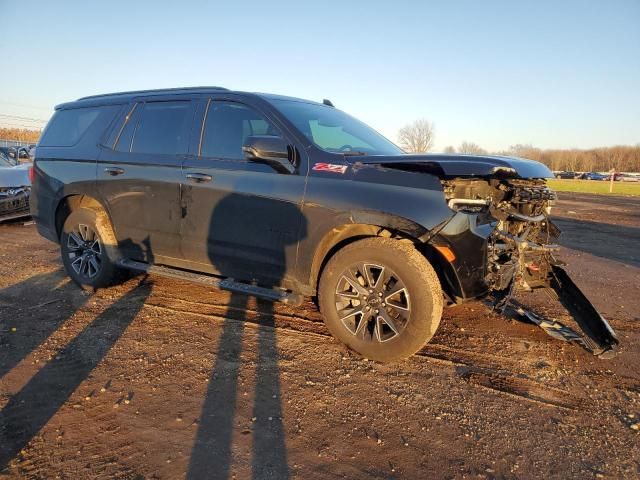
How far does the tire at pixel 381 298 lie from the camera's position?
323cm

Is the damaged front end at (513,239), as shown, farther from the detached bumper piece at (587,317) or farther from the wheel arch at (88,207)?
the wheel arch at (88,207)

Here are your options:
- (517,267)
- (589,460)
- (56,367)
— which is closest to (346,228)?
(517,267)

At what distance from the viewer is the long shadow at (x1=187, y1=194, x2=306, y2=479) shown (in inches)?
92.3

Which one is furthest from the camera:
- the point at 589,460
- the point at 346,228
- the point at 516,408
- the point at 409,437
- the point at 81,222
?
the point at 81,222

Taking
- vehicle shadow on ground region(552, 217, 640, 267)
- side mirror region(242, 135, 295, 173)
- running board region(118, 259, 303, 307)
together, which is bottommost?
vehicle shadow on ground region(552, 217, 640, 267)

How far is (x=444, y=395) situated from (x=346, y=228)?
1.39 m

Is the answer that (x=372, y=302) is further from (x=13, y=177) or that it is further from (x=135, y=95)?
(x=13, y=177)

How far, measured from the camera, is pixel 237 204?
386 centimetres

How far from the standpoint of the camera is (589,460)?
7.86ft

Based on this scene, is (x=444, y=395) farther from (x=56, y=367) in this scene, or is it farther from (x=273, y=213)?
(x=56, y=367)

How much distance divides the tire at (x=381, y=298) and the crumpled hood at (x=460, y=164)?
0.58 meters

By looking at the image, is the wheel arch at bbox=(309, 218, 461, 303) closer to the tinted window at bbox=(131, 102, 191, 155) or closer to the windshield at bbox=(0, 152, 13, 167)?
the tinted window at bbox=(131, 102, 191, 155)

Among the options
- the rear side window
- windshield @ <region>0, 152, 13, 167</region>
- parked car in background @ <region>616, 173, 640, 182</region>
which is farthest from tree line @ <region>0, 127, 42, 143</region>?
parked car in background @ <region>616, 173, 640, 182</region>

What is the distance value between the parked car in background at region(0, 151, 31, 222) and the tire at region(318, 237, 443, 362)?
819cm
